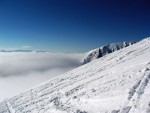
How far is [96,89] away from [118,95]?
3.96 m

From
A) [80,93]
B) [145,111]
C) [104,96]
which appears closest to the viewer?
[145,111]

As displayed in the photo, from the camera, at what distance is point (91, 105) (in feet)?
47.9

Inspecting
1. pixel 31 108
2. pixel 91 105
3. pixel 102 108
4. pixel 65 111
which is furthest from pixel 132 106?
pixel 31 108

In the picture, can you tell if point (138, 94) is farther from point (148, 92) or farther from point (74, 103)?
point (74, 103)

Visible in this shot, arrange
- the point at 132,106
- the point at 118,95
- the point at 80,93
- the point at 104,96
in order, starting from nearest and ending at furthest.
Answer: the point at 132,106 → the point at 118,95 → the point at 104,96 → the point at 80,93

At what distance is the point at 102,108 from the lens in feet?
43.8

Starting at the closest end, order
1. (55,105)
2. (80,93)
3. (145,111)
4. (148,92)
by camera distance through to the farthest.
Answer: (145,111) < (148,92) < (55,105) < (80,93)

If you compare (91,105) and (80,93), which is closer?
(91,105)

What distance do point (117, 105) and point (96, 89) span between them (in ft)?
17.7

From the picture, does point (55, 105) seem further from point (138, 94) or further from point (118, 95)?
point (138, 94)

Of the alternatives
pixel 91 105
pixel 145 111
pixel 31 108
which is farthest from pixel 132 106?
pixel 31 108

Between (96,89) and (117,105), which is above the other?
(96,89)

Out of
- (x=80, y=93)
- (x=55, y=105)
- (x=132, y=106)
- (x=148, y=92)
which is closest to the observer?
(x=132, y=106)

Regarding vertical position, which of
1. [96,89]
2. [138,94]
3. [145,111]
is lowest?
[145,111]
